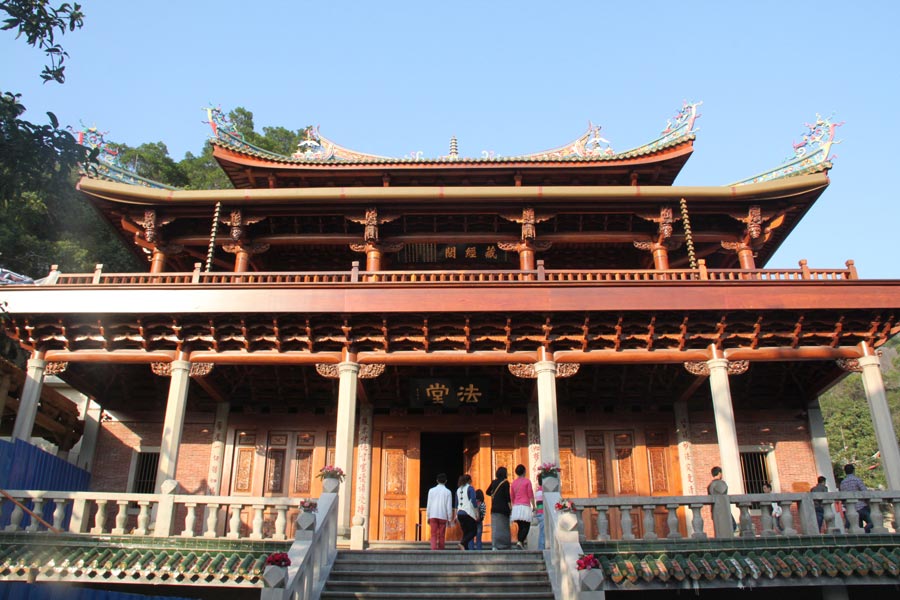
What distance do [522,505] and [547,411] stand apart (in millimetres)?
2347

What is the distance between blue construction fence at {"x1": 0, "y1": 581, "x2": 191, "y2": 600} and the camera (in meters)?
9.03

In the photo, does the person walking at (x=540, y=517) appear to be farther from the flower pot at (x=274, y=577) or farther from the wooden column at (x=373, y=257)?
the wooden column at (x=373, y=257)

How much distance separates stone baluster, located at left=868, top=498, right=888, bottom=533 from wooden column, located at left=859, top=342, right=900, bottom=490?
185 centimetres

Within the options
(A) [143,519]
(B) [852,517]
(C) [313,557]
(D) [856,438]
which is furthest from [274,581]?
(D) [856,438]

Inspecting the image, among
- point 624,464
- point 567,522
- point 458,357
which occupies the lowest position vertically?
point 567,522

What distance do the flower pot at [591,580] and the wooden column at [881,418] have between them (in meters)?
6.30

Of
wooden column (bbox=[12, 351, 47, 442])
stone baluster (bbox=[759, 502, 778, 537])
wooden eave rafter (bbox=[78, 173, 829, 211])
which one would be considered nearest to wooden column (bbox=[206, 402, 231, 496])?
wooden column (bbox=[12, 351, 47, 442])

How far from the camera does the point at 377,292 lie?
40.5ft

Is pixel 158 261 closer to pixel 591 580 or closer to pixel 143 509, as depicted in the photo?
pixel 143 509

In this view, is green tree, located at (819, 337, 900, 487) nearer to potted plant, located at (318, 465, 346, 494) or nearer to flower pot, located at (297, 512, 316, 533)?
potted plant, located at (318, 465, 346, 494)

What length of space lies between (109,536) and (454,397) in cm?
664

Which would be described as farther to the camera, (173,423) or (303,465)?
(303,465)

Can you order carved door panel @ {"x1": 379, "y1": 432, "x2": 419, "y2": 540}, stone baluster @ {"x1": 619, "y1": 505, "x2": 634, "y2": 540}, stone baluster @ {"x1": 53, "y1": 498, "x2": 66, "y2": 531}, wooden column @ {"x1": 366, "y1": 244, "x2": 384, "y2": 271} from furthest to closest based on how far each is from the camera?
wooden column @ {"x1": 366, "y1": 244, "x2": 384, "y2": 271}, carved door panel @ {"x1": 379, "y1": 432, "x2": 419, "y2": 540}, stone baluster @ {"x1": 53, "y1": 498, "x2": 66, "y2": 531}, stone baluster @ {"x1": 619, "y1": 505, "x2": 634, "y2": 540}

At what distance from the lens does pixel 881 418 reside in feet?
38.7
